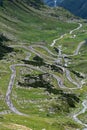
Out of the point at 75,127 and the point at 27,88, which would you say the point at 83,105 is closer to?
the point at 27,88

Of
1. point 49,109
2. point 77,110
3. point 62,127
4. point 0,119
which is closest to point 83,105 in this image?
point 77,110

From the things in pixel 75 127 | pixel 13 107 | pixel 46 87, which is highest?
pixel 46 87

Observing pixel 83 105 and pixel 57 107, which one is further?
pixel 83 105

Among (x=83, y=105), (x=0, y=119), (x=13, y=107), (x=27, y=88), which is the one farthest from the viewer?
(x=27, y=88)

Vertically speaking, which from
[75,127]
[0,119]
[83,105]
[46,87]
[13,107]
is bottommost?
[0,119]

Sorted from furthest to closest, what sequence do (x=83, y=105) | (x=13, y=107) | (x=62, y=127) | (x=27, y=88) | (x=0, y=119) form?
(x=27, y=88), (x=83, y=105), (x=13, y=107), (x=62, y=127), (x=0, y=119)

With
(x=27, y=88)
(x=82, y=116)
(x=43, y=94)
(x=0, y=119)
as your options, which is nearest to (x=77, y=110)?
(x=82, y=116)

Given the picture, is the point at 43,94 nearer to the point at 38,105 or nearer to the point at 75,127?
the point at 38,105

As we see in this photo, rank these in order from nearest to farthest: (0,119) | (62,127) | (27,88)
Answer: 1. (0,119)
2. (62,127)
3. (27,88)

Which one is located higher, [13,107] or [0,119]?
[13,107]

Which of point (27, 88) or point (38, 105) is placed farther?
point (27, 88)
